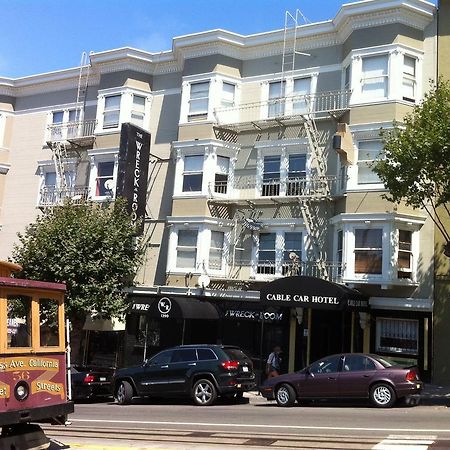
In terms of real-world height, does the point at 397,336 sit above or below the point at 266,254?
below

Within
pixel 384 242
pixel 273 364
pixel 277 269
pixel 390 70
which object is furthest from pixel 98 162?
pixel 384 242

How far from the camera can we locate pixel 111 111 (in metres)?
28.2

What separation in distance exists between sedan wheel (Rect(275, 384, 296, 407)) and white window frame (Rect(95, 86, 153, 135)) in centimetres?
1488

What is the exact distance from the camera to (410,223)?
21.5 meters

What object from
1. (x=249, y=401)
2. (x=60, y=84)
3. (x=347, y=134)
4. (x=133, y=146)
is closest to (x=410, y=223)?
(x=347, y=134)

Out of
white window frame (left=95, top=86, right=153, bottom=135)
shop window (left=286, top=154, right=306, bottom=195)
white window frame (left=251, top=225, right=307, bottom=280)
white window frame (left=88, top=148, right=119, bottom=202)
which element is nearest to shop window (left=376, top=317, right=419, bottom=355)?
white window frame (left=251, top=225, right=307, bottom=280)

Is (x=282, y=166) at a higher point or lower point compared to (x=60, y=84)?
lower

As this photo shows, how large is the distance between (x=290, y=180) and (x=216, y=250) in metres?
4.19

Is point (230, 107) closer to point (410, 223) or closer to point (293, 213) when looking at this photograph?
point (293, 213)

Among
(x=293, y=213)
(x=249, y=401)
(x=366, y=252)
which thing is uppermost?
(x=293, y=213)

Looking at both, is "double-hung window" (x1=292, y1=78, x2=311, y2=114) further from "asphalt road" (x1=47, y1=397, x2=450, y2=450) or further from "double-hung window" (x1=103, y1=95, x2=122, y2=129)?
"asphalt road" (x1=47, y1=397, x2=450, y2=450)

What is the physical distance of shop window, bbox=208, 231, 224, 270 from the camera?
984 inches

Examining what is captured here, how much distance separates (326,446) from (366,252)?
12753mm

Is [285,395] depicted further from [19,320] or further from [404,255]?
[19,320]
